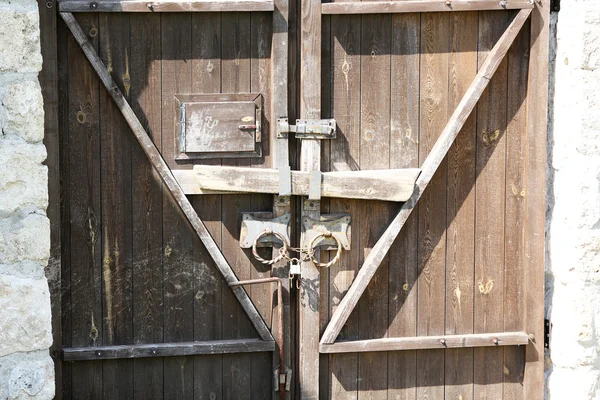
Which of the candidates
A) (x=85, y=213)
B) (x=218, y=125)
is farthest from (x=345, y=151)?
(x=85, y=213)

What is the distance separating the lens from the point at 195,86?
3936 mm

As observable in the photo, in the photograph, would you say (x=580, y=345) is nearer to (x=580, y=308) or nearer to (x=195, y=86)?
(x=580, y=308)

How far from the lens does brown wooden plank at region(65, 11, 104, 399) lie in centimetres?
386

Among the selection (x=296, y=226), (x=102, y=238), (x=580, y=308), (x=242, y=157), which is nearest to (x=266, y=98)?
(x=242, y=157)

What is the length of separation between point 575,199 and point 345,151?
1090 millimetres

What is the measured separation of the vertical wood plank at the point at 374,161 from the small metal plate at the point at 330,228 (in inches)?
3.2

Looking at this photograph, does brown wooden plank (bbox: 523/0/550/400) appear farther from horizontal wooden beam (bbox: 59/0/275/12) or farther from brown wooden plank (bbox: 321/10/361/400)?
horizontal wooden beam (bbox: 59/0/275/12)

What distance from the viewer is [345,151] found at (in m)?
4.05

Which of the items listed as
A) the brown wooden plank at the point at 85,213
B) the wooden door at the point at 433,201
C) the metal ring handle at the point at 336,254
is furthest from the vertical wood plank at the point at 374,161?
the brown wooden plank at the point at 85,213

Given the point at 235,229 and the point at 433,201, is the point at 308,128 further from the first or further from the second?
the point at 433,201

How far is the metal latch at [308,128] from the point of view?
395 cm

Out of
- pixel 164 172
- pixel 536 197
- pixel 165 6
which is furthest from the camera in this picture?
pixel 536 197

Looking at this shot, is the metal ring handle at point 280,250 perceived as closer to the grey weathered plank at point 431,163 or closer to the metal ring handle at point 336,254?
the metal ring handle at point 336,254

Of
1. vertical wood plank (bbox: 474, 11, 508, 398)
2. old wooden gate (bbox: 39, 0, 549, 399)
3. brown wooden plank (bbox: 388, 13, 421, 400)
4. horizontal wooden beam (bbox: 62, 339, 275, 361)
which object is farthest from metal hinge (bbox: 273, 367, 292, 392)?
vertical wood plank (bbox: 474, 11, 508, 398)
